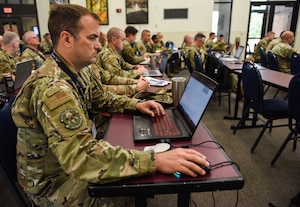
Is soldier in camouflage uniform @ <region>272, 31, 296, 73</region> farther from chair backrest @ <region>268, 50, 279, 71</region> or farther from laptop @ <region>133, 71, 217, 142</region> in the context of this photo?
laptop @ <region>133, 71, 217, 142</region>

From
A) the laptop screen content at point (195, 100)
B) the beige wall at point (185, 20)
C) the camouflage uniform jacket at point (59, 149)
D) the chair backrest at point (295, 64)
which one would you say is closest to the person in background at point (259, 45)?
the beige wall at point (185, 20)

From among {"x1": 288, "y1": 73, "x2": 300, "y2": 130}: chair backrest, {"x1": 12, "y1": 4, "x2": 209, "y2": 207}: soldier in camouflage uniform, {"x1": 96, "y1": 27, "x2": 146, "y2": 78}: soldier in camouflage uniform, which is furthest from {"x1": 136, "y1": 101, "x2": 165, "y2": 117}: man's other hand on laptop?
{"x1": 96, "y1": 27, "x2": 146, "y2": 78}: soldier in camouflage uniform

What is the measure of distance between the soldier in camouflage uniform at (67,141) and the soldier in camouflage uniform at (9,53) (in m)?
3.24

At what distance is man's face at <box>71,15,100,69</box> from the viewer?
1.00 m

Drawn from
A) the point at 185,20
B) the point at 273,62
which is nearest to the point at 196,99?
the point at 273,62

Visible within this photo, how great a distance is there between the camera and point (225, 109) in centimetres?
414

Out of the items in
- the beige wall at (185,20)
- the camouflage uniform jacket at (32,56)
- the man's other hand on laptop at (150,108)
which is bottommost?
the man's other hand on laptop at (150,108)

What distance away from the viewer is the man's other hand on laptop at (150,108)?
1.41m

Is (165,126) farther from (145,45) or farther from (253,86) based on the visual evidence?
(145,45)

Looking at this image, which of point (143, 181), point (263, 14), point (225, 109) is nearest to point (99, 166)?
point (143, 181)

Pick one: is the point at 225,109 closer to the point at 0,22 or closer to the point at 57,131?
the point at 57,131

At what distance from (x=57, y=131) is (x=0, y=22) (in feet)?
28.4

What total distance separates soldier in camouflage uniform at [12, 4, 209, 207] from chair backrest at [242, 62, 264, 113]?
186 centimetres

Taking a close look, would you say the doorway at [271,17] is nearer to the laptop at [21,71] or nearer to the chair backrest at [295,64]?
the chair backrest at [295,64]
